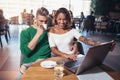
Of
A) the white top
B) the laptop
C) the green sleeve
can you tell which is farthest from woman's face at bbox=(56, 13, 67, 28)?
the laptop

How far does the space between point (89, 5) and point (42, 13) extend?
12193 millimetres

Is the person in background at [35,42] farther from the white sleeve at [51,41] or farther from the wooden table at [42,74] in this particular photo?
the wooden table at [42,74]

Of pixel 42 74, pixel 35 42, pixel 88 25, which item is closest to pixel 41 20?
pixel 35 42

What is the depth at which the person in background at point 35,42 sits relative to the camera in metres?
2.13

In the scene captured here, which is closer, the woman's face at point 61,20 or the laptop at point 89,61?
the laptop at point 89,61

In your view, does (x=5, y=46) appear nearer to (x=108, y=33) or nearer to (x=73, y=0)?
(x=108, y=33)

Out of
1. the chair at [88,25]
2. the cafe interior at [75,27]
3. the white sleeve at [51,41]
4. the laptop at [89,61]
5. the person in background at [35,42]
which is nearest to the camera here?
the laptop at [89,61]

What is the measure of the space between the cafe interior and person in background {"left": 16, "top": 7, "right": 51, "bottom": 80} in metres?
0.43

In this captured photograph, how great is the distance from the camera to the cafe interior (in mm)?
1616

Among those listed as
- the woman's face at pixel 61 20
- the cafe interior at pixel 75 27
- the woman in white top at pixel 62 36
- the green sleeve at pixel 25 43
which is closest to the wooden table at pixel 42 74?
the cafe interior at pixel 75 27

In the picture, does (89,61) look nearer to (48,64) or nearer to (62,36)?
(48,64)

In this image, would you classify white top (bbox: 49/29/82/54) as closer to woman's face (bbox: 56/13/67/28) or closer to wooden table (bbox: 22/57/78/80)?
woman's face (bbox: 56/13/67/28)

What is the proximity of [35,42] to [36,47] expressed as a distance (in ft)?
0.35

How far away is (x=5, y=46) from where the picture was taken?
6402 millimetres
